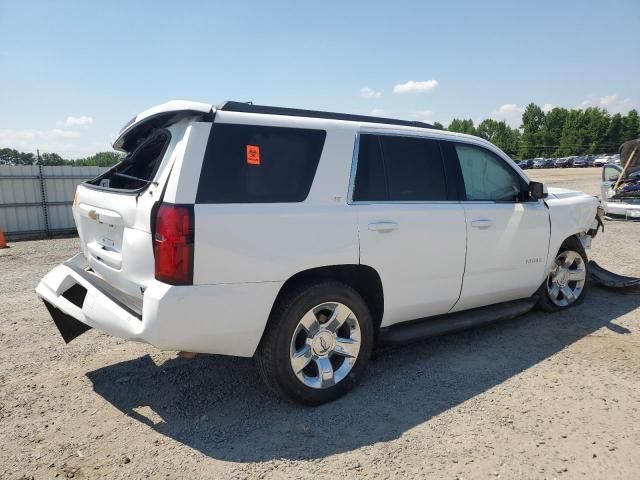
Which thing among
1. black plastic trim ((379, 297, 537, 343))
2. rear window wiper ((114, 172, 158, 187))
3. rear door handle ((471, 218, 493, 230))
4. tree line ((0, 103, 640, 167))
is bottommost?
black plastic trim ((379, 297, 537, 343))

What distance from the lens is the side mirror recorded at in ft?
14.6

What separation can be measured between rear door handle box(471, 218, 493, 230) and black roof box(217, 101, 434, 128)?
0.97 metres

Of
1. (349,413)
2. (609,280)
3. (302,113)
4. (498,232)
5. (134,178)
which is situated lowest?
(349,413)

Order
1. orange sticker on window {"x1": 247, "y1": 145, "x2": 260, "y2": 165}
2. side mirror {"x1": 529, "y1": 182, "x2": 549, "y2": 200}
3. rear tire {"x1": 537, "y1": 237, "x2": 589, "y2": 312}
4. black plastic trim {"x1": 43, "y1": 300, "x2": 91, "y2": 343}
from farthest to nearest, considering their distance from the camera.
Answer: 1. rear tire {"x1": 537, "y1": 237, "x2": 589, "y2": 312}
2. side mirror {"x1": 529, "y1": 182, "x2": 549, "y2": 200}
3. black plastic trim {"x1": 43, "y1": 300, "x2": 91, "y2": 343}
4. orange sticker on window {"x1": 247, "y1": 145, "x2": 260, "y2": 165}

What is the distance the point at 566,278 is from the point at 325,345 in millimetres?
3334

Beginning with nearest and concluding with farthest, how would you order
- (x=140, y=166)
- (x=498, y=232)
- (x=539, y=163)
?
(x=140, y=166), (x=498, y=232), (x=539, y=163)

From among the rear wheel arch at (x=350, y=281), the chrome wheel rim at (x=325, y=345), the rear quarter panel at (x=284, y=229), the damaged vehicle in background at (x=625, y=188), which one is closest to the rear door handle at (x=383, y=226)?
the rear quarter panel at (x=284, y=229)

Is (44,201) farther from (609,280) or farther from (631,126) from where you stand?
(631,126)

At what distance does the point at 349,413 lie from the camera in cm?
312

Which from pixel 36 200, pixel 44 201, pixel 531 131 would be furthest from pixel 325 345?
pixel 531 131

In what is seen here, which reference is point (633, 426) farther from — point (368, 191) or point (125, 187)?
point (125, 187)

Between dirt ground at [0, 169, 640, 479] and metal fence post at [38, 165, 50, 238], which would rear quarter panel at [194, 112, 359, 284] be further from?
metal fence post at [38, 165, 50, 238]

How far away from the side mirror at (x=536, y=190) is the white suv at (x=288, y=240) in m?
0.43

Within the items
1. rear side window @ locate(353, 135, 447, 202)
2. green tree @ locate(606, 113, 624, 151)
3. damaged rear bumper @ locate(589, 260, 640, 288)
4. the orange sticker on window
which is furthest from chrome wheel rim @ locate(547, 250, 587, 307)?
green tree @ locate(606, 113, 624, 151)
